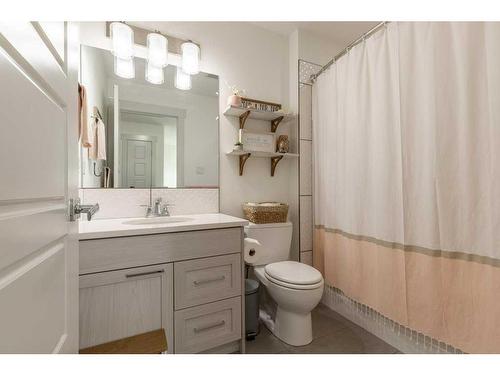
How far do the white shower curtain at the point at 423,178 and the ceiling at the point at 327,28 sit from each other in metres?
0.59

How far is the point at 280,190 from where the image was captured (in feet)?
6.87

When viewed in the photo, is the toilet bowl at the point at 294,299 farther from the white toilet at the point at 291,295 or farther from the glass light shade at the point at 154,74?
the glass light shade at the point at 154,74

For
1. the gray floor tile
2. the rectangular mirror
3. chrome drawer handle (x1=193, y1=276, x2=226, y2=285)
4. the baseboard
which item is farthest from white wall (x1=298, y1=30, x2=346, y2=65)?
the gray floor tile

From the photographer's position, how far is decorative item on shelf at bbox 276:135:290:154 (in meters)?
1.94

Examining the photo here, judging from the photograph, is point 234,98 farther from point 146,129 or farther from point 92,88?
point 92,88

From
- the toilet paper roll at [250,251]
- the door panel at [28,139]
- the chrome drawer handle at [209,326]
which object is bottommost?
the chrome drawer handle at [209,326]

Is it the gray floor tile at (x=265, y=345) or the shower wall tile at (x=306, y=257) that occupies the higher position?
the shower wall tile at (x=306, y=257)

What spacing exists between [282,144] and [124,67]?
1284 mm

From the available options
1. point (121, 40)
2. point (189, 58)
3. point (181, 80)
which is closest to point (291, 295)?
point (181, 80)

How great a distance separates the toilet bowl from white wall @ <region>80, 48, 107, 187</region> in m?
1.30

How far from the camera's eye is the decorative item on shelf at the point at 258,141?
189cm

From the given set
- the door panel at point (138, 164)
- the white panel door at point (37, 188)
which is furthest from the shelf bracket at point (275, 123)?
the white panel door at point (37, 188)

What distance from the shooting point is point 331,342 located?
147 centimetres

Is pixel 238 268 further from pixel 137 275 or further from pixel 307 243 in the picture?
pixel 307 243
